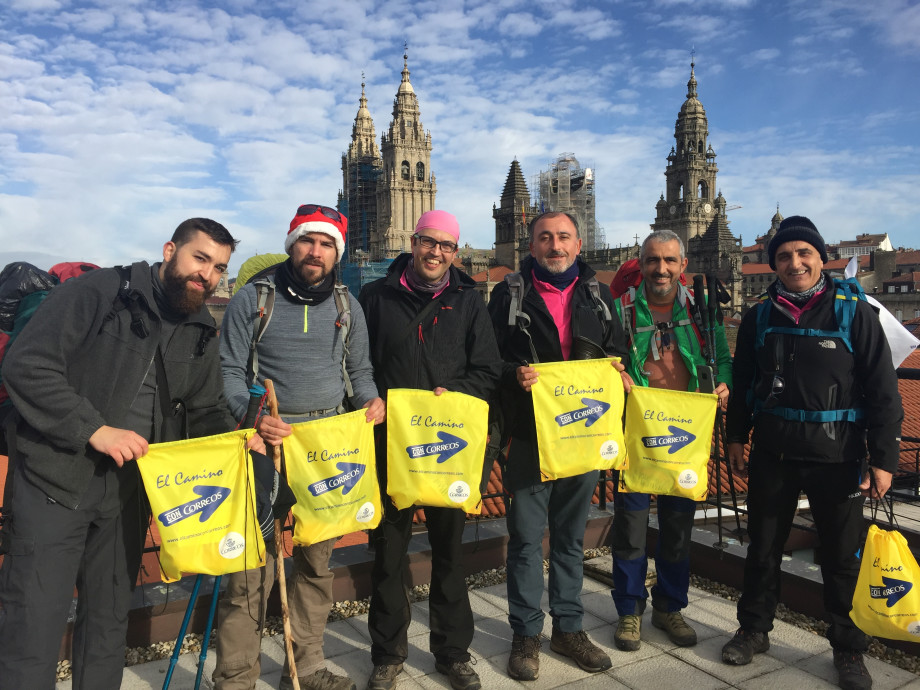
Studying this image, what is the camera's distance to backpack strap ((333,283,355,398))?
13.2 ft

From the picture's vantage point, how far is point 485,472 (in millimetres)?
4477

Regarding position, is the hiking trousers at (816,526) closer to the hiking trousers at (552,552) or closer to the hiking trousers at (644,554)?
the hiking trousers at (644,554)

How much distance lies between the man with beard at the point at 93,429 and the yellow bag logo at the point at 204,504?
0.59 ft

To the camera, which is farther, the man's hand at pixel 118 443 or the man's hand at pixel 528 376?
the man's hand at pixel 528 376

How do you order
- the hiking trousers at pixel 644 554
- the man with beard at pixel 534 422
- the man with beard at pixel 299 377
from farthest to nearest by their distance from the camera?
the hiking trousers at pixel 644 554 → the man with beard at pixel 534 422 → the man with beard at pixel 299 377

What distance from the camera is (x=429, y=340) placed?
169 inches

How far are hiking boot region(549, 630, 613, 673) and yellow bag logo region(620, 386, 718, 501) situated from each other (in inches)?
41.5

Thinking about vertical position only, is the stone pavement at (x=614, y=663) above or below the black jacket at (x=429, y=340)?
below

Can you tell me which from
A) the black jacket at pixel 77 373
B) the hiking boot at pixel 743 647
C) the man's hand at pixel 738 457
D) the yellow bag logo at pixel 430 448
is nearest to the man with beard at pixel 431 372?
the yellow bag logo at pixel 430 448

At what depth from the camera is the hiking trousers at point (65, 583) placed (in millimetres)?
3078

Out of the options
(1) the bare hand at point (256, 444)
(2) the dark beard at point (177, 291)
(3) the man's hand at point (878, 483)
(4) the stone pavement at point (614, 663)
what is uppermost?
(2) the dark beard at point (177, 291)

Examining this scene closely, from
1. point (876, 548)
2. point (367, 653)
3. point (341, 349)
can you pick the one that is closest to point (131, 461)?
point (341, 349)

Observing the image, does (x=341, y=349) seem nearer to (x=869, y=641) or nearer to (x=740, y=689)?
(x=740, y=689)

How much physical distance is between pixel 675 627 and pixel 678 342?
6.61ft
